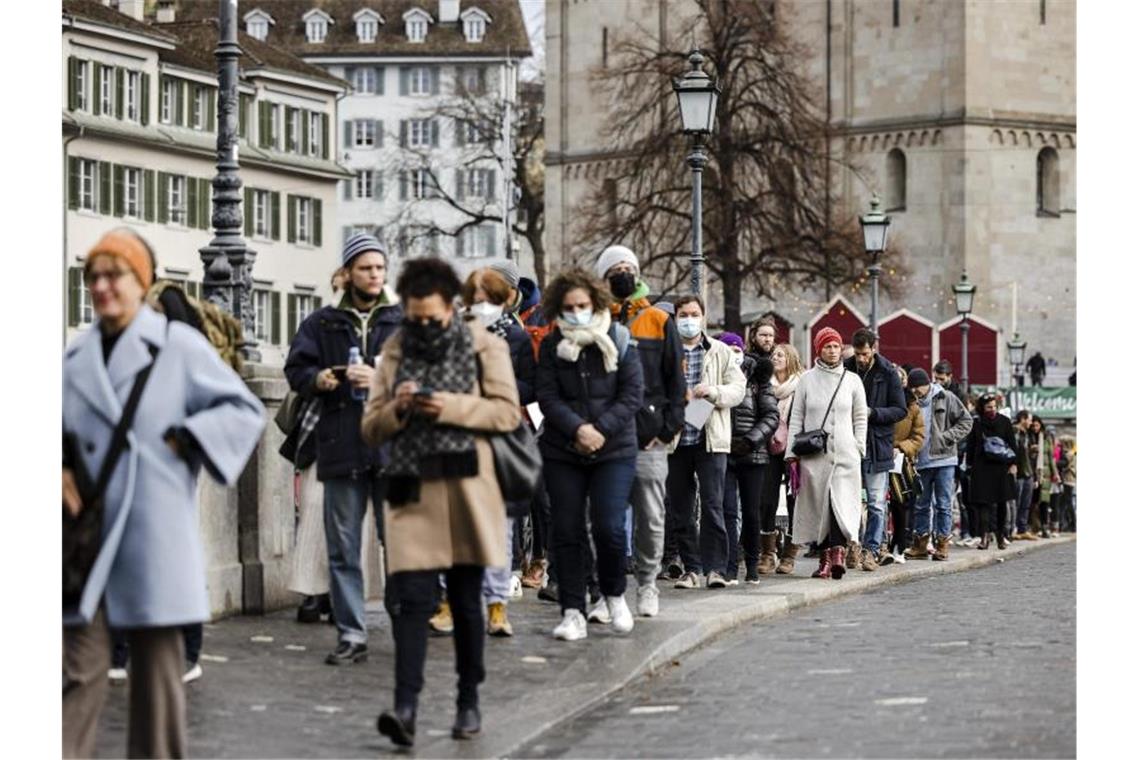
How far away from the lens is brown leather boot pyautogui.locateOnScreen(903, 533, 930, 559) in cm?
2470

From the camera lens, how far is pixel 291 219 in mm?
87375

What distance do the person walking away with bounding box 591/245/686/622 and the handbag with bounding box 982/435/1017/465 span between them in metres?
14.5

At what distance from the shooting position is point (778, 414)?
19.2 m

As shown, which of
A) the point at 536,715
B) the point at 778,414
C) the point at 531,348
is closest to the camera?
the point at 536,715

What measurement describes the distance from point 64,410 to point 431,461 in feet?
6.48

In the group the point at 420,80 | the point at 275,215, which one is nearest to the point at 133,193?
the point at 275,215

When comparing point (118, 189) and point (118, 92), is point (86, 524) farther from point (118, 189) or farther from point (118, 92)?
point (118, 92)

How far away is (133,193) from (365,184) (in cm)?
4740

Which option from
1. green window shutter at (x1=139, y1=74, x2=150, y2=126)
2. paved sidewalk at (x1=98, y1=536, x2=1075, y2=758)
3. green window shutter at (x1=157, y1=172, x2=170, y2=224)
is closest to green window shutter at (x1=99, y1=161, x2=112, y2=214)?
green window shutter at (x1=157, y1=172, x2=170, y2=224)

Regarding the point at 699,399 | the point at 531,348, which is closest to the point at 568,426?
the point at 531,348

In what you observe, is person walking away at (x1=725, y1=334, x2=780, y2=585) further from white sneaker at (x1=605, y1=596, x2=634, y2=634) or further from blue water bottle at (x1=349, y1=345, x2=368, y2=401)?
blue water bottle at (x1=349, y1=345, x2=368, y2=401)

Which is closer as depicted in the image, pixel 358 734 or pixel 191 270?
pixel 358 734

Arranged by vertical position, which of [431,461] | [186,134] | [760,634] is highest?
[186,134]

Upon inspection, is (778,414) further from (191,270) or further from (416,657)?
(191,270)
